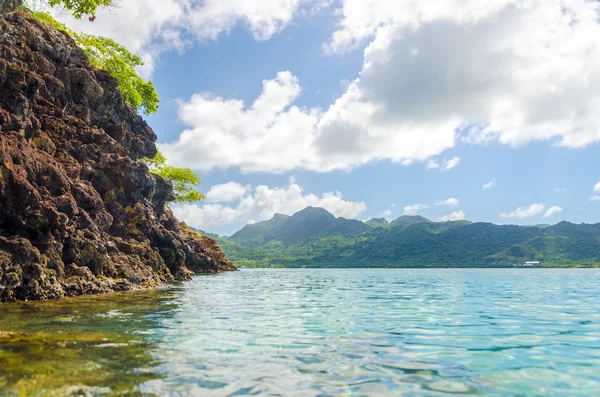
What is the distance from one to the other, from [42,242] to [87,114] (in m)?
15.9

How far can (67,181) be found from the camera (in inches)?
933

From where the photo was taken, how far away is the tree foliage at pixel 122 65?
47.4 m

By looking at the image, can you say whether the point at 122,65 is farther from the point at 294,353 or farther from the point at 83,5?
the point at 294,353

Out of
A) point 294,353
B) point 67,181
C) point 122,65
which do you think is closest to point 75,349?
Answer: point 294,353

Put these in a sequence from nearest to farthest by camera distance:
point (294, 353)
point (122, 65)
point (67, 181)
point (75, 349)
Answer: point (75, 349)
point (294, 353)
point (67, 181)
point (122, 65)

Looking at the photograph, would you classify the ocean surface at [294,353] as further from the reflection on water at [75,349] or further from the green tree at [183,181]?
the green tree at [183,181]

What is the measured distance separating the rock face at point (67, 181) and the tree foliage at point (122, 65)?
329 inches

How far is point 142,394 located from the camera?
234 inches

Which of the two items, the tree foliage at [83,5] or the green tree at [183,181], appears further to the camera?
the green tree at [183,181]

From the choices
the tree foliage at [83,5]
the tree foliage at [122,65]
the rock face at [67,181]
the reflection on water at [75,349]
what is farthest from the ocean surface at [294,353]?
the tree foliage at [122,65]

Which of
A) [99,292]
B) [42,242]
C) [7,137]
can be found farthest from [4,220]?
[99,292]

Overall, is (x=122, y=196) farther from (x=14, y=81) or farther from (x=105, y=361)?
(x=105, y=361)

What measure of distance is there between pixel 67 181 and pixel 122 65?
31.1 metres

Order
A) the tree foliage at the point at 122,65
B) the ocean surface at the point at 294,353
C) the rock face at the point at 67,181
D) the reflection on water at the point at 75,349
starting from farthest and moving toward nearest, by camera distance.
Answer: the tree foliage at the point at 122,65 < the rock face at the point at 67,181 < the ocean surface at the point at 294,353 < the reflection on water at the point at 75,349
